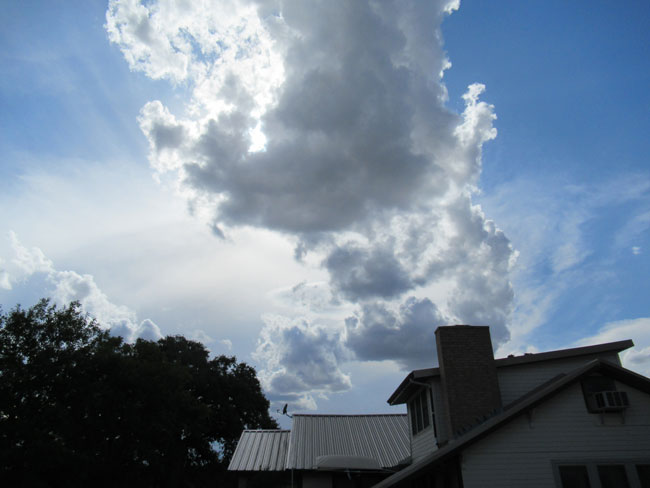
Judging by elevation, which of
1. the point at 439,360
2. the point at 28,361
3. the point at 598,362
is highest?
the point at 28,361

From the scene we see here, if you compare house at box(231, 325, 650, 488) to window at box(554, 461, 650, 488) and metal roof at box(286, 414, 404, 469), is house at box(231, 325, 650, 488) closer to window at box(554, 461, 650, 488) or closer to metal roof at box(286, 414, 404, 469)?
window at box(554, 461, 650, 488)

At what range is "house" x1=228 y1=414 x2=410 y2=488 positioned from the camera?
23234 mm

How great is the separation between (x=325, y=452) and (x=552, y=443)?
50.5 ft

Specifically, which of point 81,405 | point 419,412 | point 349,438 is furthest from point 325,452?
point 81,405

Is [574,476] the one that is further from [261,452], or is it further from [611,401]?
[261,452]

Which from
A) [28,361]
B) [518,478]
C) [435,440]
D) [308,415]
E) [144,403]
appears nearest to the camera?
[518,478]

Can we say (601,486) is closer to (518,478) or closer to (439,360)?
(518,478)

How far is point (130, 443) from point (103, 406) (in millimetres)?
3712

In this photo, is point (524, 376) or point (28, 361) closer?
point (524, 376)

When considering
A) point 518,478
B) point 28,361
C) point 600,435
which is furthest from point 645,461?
point 28,361

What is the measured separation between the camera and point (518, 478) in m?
12.9

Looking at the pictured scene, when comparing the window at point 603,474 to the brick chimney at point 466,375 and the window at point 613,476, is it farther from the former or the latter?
the brick chimney at point 466,375

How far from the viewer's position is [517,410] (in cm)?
1318

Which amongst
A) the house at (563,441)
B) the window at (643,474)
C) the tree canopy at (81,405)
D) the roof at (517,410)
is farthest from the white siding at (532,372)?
the tree canopy at (81,405)
